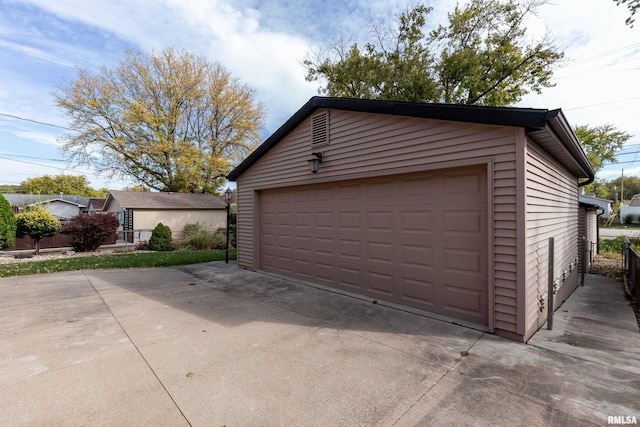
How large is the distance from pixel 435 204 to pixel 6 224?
15.5 m

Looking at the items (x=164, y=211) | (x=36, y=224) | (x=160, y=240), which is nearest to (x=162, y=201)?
(x=164, y=211)

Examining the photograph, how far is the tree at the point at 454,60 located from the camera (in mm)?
12594

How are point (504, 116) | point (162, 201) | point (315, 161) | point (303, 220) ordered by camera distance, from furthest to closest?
point (162, 201)
point (303, 220)
point (315, 161)
point (504, 116)

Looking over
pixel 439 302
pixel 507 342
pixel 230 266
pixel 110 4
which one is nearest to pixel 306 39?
pixel 110 4

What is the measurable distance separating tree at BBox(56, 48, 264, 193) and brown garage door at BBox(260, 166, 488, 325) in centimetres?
1776

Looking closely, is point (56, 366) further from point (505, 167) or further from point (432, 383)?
point (505, 167)

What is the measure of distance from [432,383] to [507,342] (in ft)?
4.95

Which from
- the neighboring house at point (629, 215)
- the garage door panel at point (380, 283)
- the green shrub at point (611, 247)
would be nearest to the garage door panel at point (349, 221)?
the garage door panel at point (380, 283)

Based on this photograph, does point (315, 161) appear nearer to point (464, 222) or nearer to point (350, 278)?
point (350, 278)

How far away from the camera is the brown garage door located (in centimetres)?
391

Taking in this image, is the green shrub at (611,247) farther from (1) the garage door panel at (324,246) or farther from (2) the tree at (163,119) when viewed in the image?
(2) the tree at (163,119)

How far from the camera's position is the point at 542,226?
4016 mm

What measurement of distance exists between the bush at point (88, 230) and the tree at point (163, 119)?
29.9 feet

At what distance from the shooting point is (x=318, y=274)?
19.9 ft
